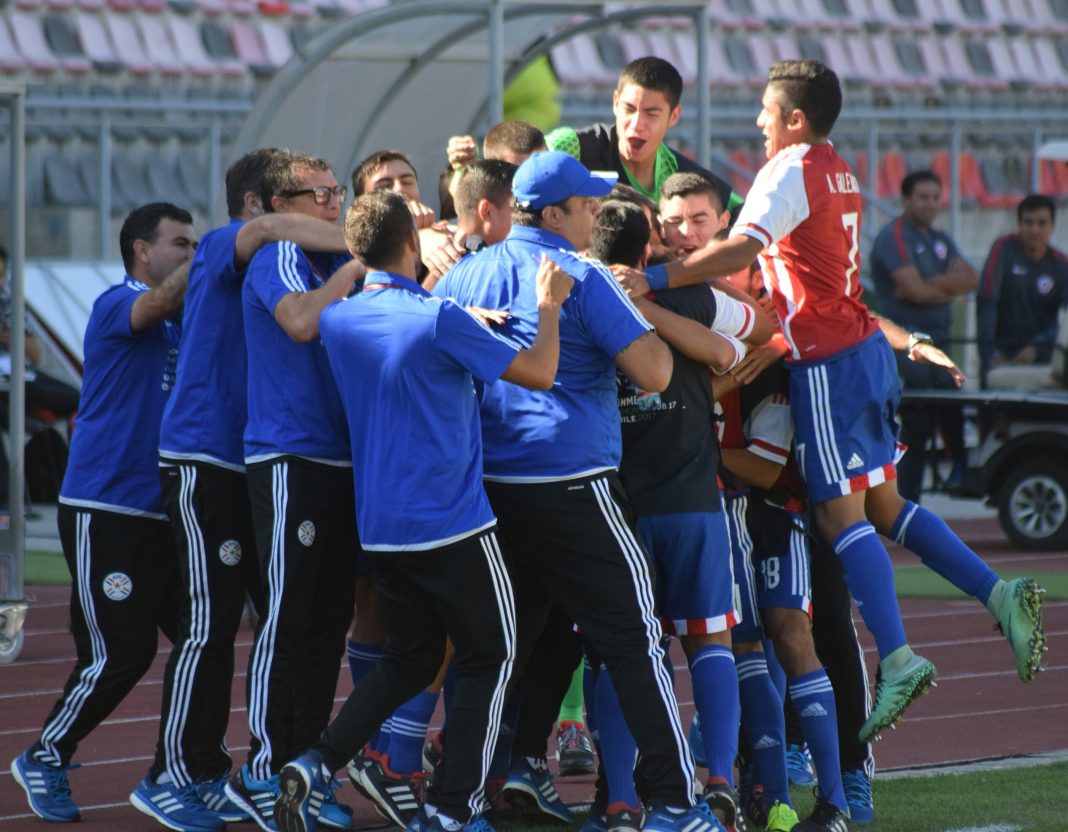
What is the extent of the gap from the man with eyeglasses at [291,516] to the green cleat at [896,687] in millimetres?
1635

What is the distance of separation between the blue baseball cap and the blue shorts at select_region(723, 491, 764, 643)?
1.14 metres

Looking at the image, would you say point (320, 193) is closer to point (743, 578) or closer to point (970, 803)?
point (743, 578)

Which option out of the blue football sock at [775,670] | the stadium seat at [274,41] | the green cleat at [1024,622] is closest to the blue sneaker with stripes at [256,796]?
the blue football sock at [775,670]

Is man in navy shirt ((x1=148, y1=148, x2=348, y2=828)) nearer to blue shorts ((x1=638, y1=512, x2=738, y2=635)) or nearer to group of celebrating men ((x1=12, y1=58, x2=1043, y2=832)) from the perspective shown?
group of celebrating men ((x1=12, y1=58, x2=1043, y2=832))

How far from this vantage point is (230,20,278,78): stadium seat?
20.4 m

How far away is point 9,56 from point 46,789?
14171mm

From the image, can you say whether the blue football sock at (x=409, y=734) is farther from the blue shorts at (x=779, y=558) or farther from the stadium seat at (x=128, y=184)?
the stadium seat at (x=128, y=184)

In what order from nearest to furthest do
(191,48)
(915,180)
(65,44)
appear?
(915,180) < (65,44) < (191,48)

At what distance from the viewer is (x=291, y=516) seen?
18.3 ft

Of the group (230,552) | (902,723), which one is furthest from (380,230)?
(902,723)

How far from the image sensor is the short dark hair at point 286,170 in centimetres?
586

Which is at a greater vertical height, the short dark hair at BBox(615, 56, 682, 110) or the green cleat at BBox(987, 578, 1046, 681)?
the short dark hair at BBox(615, 56, 682, 110)

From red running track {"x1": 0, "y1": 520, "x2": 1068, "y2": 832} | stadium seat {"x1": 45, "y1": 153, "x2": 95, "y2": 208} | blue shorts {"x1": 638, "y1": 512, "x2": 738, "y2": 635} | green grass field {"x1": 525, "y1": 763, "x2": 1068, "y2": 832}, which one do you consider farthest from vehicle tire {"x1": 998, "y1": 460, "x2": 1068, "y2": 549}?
→ stadium seat {"x1": 45, "y1": 153, "x2": 95, "y2": 208}

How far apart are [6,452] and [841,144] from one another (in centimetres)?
1068
